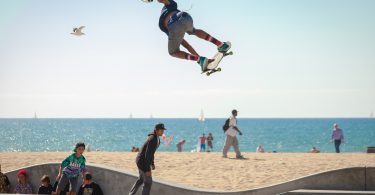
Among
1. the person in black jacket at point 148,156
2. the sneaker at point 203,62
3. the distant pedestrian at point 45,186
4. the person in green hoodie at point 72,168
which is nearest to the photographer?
the sneaker at point 203,62

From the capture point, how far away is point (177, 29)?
8.26 meters

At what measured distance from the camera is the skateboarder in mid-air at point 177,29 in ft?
27.0

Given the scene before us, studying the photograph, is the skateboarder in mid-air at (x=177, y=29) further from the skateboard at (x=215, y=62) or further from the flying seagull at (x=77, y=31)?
the flying seagull at (x=77, y=31)

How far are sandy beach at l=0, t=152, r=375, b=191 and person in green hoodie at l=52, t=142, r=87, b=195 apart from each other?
16.0 ft

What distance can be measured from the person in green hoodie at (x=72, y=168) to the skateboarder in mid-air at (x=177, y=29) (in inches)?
118

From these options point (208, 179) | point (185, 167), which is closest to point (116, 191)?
point (208, 179)

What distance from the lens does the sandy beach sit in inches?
602

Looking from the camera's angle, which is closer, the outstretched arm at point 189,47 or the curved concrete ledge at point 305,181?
the outstretched arm at point 189,47

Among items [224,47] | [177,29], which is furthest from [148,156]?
[177,29]

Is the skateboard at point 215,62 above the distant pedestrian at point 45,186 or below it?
above

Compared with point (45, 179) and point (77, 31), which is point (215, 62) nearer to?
point (77, 31)

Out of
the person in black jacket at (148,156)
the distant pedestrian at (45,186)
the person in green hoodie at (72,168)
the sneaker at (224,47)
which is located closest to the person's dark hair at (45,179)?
the distant pedestrian at (45,186)

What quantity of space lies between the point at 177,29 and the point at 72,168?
3.78 metres

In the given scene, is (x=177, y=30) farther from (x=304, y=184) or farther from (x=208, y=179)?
(x=208, y=179)
